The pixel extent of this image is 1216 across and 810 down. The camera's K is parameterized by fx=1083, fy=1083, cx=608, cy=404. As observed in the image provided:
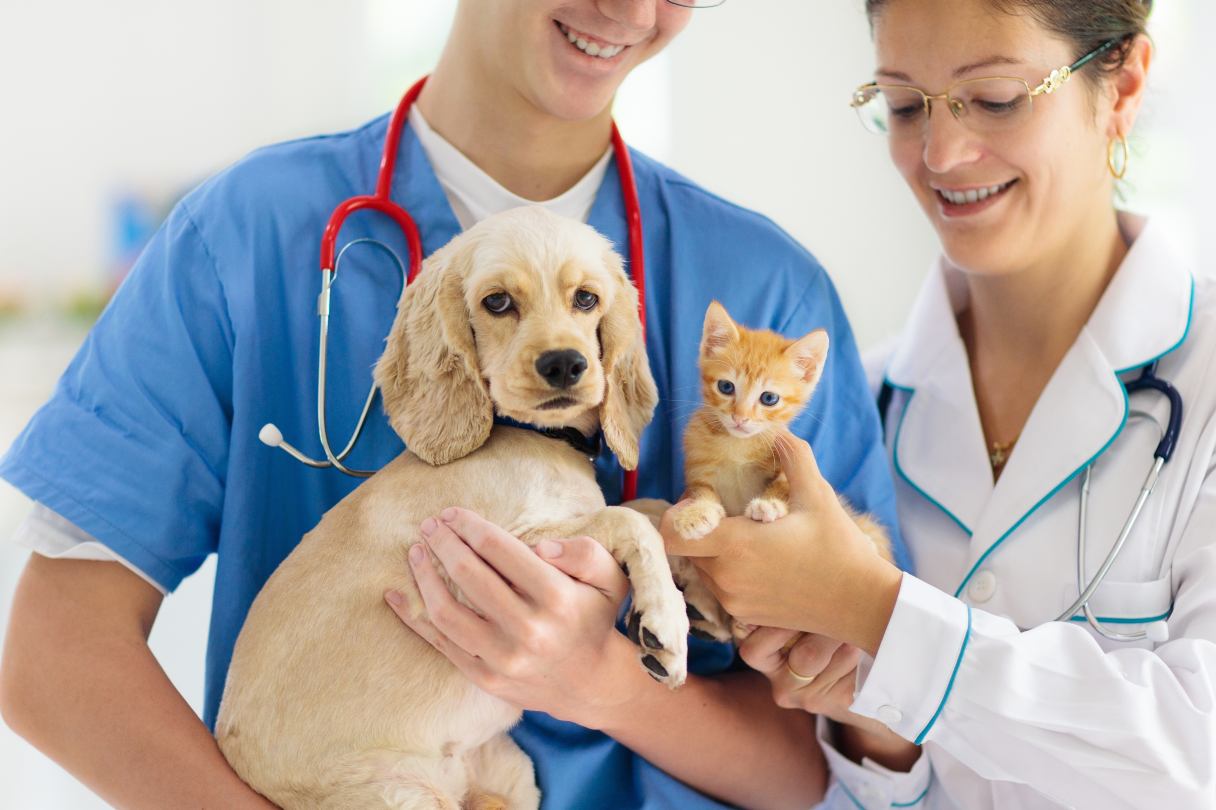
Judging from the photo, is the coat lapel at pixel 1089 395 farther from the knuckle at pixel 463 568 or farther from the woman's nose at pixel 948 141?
the knuckle at pixel 463 568

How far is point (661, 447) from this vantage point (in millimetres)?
1627

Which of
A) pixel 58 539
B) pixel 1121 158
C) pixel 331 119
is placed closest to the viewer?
pixel 58 539

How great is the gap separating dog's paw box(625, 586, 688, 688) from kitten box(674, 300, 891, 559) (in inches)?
5.3

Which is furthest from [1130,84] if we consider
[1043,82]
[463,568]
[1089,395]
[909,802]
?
[463,568]

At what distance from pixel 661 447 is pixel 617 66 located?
56 centimetres

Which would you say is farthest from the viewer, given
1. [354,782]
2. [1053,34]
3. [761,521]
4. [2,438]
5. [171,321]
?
[2,438]

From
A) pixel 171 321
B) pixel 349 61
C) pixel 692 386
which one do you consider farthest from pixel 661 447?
pixel 349 61

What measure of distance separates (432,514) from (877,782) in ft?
2.80

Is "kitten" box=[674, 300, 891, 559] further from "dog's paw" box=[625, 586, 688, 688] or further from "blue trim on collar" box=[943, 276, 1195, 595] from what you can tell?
"blue trim on collar" box=[943, 276, 1195, 595]

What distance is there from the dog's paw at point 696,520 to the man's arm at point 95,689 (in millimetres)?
655

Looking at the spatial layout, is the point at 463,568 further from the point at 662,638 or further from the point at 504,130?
→ the point at 504,130

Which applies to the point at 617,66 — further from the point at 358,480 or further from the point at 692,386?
the point at 358,480

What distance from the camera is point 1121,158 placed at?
5.96 feet

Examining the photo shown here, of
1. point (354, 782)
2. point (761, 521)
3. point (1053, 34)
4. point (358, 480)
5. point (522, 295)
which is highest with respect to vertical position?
point (1053, 34)
